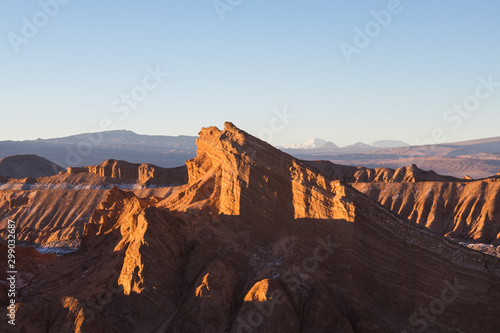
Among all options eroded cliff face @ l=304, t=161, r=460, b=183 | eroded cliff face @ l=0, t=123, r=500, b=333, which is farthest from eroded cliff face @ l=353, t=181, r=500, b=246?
eroded cliff face @ l=0, t=123, r=500, b=333

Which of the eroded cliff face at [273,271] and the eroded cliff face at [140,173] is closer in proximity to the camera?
the eroded cliff face at [273,271]

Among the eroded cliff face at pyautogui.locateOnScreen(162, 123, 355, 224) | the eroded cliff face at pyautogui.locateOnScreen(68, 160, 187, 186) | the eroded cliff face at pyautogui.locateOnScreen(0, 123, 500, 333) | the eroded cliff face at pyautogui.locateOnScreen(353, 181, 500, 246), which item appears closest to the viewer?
the eroded cliff face at pyautogui.locateOnScreen(0, 123, 500, 333)

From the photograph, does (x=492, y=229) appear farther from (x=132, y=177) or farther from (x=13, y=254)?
(x=132, y=177)

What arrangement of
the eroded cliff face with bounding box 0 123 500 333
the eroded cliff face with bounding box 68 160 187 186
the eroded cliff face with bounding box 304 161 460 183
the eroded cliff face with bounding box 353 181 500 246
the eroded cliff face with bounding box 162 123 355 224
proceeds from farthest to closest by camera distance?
the eroded cliff face with bounding box 68 160 187 186, the eroded cliff face with bounding box 304 161 460 183, the eroded cliff face with bounding box 353 181 500 246, the eroded cliff face with bounding box 162 123 355 224, the eroded cliff face with bounding box 0 123 500 333

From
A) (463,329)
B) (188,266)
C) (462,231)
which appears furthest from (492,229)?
(188,266)

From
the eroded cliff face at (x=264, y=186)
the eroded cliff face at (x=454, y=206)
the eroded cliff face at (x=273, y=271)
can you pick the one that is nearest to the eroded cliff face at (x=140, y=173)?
the eroded cliff face at (x=454, y=206)

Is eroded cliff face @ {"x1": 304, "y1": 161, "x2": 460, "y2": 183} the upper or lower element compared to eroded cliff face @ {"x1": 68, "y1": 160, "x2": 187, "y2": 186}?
upper

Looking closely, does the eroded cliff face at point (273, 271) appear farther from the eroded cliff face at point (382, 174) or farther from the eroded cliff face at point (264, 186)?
the eroded cliff face at point (382, 174)

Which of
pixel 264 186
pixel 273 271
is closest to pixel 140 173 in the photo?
pixel 264 186

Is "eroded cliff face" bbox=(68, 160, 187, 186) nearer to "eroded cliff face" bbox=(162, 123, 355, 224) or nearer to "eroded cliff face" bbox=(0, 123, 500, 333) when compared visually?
"eroded cliff face" bbox=(162, 123, 355, 224)
